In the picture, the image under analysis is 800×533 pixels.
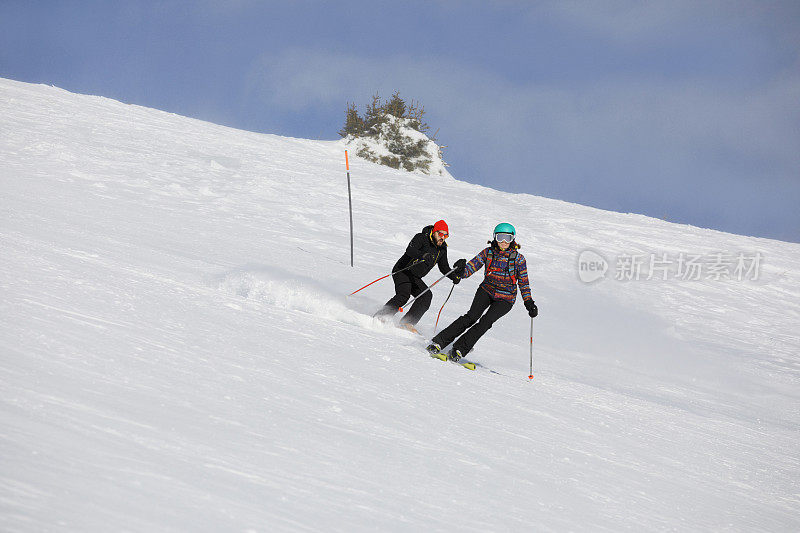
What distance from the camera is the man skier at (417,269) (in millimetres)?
7898

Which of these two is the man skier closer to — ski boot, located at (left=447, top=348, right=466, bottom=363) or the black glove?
the black glove

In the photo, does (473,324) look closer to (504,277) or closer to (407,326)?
(504,277)

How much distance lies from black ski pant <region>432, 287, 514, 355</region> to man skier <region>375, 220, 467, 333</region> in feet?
2.25

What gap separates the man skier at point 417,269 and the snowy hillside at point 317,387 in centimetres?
54

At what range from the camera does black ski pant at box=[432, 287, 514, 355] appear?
702 cm

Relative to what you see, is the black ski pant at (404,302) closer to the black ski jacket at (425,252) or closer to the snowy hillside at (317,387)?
the black ski jacket at (425,252)

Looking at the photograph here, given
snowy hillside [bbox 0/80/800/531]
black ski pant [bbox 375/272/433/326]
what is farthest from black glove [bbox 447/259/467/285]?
snowy hillside [bbox 0/80/800/531]

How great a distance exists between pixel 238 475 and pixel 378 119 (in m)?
29.4

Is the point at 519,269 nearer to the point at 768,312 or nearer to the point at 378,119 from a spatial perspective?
the point at 768,312

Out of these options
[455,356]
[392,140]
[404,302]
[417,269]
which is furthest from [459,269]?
[392,140]

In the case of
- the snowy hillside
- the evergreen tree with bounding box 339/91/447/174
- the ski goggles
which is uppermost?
the evergreen tree with bounding box 339/91/447/174

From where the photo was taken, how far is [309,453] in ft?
8.42

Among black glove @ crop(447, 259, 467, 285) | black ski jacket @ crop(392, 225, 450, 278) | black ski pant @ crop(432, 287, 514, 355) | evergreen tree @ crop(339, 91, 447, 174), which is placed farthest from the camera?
evergreen tree @ crop(339, 91, 447, 174)

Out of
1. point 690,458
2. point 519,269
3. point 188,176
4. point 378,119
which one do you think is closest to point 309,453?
point 690,458
